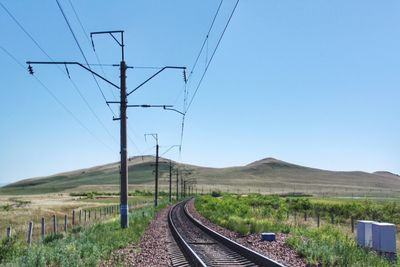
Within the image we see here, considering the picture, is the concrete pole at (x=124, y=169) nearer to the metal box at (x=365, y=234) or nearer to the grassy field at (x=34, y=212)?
the grassy field at (x=34, y=212)

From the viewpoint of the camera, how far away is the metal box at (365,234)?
17.3 meters

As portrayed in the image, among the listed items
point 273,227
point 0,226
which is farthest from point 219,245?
point 0,226

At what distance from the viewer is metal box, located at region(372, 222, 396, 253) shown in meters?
16.2

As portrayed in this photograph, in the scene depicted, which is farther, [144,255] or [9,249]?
[144,255]

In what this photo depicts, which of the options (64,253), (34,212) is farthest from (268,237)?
(34,212)

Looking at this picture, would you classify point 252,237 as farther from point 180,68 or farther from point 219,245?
point 180,68

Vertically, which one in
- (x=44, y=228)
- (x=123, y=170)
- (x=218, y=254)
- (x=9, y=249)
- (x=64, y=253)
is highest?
(x=123, y=170)

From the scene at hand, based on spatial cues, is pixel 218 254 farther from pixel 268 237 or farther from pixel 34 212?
pixel 34 212

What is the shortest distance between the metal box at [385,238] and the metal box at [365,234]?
0.40 m

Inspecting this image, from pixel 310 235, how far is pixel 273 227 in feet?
14.3

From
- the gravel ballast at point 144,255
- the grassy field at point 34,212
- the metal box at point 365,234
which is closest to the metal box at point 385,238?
the metal box at point 365,234

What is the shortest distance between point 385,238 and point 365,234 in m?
1.44

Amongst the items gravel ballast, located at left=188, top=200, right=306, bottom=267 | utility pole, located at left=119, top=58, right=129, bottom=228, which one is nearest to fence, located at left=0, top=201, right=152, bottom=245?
utility pole, located at left=119, top=58, right=129, bottom=228

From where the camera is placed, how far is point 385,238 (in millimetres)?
16328
